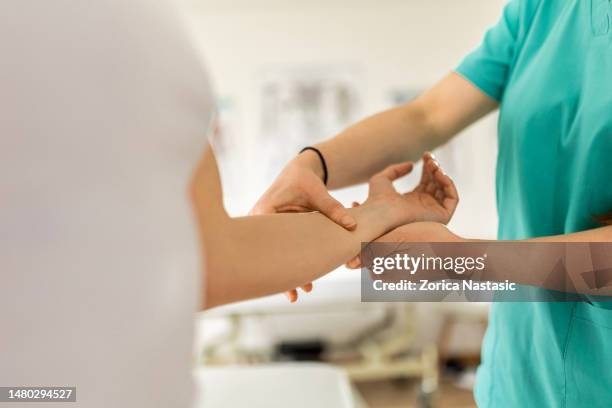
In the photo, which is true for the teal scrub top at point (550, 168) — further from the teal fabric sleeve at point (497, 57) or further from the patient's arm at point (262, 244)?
the patient's arm at point (262, 244)

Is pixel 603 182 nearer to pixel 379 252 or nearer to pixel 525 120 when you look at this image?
pixel 525 120

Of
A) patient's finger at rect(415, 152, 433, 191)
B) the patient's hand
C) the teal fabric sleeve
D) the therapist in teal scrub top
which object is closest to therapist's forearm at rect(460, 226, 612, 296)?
the therapist in teal scrub top

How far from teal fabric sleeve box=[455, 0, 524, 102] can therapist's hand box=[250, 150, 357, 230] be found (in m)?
0.34

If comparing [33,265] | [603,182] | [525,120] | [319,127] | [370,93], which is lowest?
[33,265]

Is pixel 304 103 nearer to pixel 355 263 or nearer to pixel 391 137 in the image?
pixel 391 137

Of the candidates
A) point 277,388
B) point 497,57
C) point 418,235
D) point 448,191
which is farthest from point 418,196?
point 277,388

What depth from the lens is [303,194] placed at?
2.78 ft

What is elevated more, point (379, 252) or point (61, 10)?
point (61, 10)

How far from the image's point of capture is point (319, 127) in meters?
3.82

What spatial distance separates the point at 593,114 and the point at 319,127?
10.4ft

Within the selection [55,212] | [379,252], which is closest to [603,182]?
[379,252]

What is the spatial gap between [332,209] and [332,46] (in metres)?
3.25

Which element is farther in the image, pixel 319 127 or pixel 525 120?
pixel 319 127

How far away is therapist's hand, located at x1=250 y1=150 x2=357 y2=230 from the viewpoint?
2.56ft
